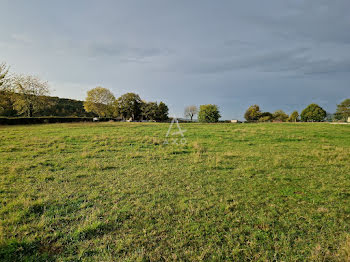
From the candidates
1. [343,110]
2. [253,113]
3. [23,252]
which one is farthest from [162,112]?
[23,252]

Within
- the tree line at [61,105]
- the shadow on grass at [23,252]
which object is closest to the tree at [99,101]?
the tree line at [61,105]

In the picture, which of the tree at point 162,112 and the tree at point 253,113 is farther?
the tree at point 253,113

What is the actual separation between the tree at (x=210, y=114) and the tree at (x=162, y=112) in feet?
67.6

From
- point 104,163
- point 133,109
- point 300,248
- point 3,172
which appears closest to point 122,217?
point 300,248

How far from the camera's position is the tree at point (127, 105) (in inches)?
3489

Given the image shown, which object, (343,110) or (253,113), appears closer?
(343,110)

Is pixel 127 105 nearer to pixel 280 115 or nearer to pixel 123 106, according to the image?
pixel 123 106

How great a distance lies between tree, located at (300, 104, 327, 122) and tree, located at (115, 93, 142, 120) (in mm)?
81222

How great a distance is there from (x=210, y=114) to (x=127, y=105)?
4250 cm

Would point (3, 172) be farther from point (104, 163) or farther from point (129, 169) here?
point (129, 169)

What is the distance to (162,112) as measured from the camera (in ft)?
326

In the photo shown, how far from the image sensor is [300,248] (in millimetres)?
3834

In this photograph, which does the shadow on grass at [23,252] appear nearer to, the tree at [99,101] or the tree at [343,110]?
the tree at [99,101]

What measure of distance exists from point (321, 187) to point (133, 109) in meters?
88.5
